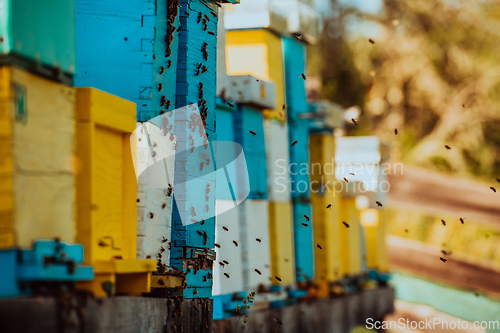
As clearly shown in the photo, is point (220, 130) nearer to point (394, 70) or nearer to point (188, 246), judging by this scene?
point (188, 246)

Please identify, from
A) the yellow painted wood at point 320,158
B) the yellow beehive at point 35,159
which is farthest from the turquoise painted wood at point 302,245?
the yellow beehive at point 35,159

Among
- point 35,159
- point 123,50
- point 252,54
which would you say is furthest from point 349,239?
point 35,159

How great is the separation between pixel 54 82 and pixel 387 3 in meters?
11.6

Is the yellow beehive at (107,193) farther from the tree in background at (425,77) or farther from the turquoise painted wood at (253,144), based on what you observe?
the tree in background at (425,77)

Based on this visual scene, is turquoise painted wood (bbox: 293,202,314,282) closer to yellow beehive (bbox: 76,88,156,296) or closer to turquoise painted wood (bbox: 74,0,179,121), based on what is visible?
turquoise painted wood (bbox: 74,0,179,121)

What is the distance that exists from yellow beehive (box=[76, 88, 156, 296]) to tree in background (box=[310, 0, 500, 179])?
917 cm

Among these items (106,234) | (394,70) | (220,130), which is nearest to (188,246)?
(106,234)

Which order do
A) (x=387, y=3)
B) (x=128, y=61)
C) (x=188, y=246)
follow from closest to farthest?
(x=128, y=61) → (x=188, y=246) → (x=387, y=3)

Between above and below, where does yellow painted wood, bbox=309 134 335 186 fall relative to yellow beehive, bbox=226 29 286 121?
below

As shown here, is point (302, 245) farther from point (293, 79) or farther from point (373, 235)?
point (373, 235)

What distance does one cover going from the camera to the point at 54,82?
231 centimetres

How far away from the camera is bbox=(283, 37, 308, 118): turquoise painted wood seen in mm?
6055

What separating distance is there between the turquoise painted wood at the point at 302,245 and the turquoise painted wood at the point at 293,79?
0.89m

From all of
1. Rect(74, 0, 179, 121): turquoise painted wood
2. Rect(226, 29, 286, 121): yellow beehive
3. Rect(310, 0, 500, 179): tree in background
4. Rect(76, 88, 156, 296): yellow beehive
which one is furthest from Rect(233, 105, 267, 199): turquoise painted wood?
Rect(310, 0, 500, 179): tree in background
